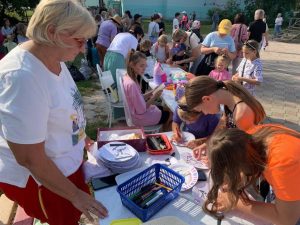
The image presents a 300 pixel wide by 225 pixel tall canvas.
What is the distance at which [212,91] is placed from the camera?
2160 millimetres

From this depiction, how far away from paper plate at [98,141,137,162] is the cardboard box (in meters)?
0.07

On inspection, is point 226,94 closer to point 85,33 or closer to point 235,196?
point 235,196

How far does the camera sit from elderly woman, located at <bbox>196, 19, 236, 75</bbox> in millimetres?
4582

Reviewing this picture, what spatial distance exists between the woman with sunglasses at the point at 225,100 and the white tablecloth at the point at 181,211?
488 mm

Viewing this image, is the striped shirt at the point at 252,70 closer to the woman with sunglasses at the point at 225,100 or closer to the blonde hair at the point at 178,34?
the blonde hair at the point at 178,34

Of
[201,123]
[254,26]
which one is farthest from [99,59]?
[201,123]

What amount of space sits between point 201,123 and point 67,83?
158 cm

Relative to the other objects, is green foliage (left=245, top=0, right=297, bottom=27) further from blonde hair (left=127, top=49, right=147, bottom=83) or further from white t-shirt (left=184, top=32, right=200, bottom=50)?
blonde hair (left=127, top=49, right=147, bottom=83)

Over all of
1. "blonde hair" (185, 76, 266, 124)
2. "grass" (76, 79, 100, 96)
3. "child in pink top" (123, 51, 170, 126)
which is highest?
"blonde hair" (185, 76, 266, 124)

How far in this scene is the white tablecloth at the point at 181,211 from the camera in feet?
4.94

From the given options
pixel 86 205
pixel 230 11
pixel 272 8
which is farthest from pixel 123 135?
pixel 272 8

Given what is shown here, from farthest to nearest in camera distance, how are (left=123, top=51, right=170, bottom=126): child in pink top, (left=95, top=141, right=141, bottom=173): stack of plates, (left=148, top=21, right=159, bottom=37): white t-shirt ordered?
(left=148, top=21, right=159, bottom=37): white t-shirt
(left=123, top=51, right=170, bottom=126): child in pink top
(left=95, top=141, right=141, bottom=173): stack of plates

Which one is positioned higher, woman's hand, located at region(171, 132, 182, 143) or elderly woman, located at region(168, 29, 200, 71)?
elderly woman, located at region(168, 29, 200, 71)

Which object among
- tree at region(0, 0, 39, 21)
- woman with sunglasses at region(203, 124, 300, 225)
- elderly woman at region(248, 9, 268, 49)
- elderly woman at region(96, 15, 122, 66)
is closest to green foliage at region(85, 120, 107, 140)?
elderly woman at region(96, 15, 122, 66)
